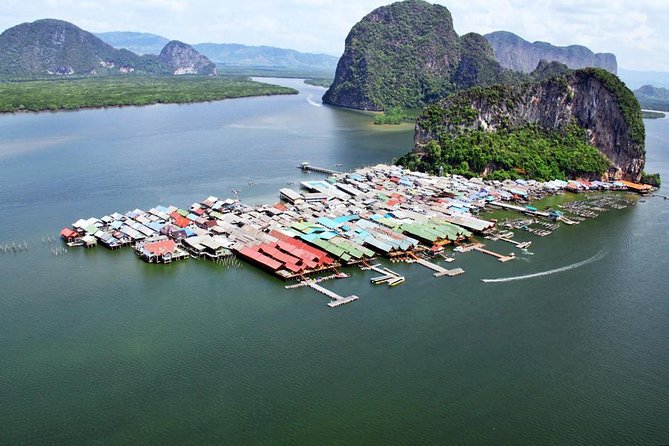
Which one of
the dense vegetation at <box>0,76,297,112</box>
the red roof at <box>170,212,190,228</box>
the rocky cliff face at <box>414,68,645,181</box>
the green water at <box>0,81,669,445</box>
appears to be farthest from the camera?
the dense vegetation at <box>0,76,297,112</box>

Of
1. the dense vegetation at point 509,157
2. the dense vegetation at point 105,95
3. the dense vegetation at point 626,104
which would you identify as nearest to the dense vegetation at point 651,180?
the dense vegetation at point 626,104

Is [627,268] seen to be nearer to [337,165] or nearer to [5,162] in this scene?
[337,165]

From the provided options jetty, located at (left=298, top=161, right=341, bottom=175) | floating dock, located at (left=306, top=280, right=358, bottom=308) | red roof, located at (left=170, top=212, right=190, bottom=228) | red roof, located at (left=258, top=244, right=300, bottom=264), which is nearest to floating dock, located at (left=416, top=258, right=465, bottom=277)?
floating dock, located at (left=306, top=280, right=358, bottom=308)

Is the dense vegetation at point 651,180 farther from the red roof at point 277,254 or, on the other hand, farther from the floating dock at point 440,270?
the red roof at point 277,254

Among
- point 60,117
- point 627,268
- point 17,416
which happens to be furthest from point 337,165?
point 60,117

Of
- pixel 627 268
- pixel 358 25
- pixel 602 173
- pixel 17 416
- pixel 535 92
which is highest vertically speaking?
pixel 358 25

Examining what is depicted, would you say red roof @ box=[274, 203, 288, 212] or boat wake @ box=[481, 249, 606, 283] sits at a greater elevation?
red roof @ box=[274, 203, 288, 212]

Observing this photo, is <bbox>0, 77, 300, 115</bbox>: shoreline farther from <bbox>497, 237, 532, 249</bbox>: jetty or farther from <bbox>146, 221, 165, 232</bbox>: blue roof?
<bbox>497, 237, 532, 249</bbox>: jetty
